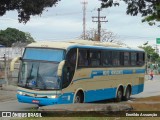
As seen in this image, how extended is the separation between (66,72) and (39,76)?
1.13m

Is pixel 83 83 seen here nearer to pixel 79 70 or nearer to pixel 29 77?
pixel 79 70

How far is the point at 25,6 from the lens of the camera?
20.8m

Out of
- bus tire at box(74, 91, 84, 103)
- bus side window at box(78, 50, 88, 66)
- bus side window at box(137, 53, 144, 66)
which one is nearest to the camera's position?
bus tire at box(74, 91, 84, 103)

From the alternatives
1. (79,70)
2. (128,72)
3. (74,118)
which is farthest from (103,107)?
(128,72)

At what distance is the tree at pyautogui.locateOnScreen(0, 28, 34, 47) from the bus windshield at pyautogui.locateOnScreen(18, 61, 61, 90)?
74264 mm

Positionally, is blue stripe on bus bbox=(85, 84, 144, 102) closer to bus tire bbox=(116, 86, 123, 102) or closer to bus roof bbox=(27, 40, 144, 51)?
bus tire bbox=(116, 86, 123, 102)

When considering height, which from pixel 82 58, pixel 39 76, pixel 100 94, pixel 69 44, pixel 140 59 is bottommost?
pixel 100 94

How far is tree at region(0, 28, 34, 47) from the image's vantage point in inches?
3727

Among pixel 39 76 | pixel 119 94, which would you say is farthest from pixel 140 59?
pixel 39 76

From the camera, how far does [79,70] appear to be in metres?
19.7

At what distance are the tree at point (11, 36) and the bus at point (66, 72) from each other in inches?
2814

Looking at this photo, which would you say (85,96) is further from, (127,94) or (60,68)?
(127,94)

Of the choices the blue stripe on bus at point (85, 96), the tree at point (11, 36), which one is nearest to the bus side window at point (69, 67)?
the blue stripe on bus at point (85, 96)

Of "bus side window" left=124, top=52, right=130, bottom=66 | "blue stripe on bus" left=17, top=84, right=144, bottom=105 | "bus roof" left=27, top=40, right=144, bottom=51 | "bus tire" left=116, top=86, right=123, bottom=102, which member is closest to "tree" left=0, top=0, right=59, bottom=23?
"bus roof" left=27, top=40, right=144, bottom=51
